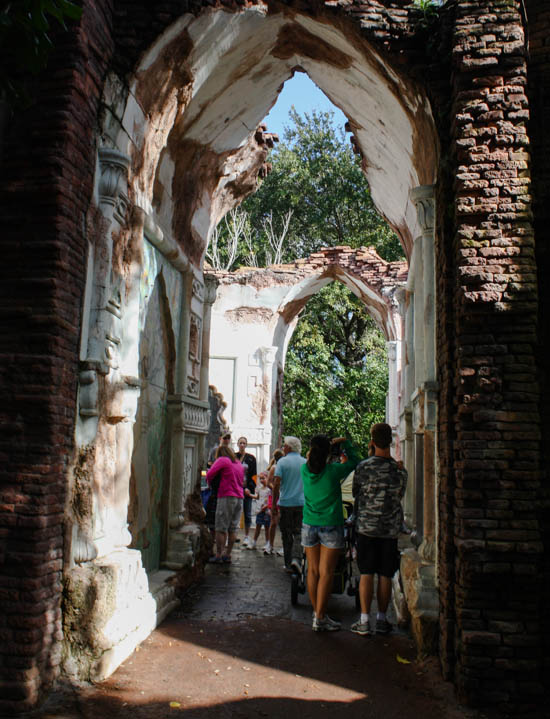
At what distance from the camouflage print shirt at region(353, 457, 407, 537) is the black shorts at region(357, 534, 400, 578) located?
7cm

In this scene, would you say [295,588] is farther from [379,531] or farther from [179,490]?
[179,490]

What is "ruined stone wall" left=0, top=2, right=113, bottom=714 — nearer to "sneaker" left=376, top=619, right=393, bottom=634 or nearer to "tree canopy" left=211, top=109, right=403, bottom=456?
"sneaker" left=376, top=619, right=393, bottom=634

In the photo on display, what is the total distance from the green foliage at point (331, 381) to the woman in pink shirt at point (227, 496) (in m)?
13.1

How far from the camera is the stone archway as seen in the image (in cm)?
425

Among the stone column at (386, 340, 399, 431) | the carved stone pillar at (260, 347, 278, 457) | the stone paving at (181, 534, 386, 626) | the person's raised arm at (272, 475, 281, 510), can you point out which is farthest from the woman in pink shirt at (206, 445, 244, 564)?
the stone column at (386, 340, 399, 431)

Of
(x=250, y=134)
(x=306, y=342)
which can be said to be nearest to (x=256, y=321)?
(x=306, y=342)

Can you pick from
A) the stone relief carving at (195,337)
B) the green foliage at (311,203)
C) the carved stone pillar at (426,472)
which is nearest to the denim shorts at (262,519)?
the stone relief carving at (195,337)

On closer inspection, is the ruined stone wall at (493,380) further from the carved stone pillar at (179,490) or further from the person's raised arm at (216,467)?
the person's raised arm at (216,467)

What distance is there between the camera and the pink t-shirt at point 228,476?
852cm

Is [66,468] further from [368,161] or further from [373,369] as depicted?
[373,369]

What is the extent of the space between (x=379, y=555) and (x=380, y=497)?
19.9 inches

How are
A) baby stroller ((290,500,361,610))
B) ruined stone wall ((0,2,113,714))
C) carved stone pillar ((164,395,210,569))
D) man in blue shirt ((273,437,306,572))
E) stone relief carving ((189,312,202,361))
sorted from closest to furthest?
ruined stone wall ((0,2,113,714)) < baby stroller ((290,500,361,610)) < carved stone pillar ((164,395,210,569)) < man in blue shirt ((273,437,306,572)) < stone relief carving ((189,312,202,361))

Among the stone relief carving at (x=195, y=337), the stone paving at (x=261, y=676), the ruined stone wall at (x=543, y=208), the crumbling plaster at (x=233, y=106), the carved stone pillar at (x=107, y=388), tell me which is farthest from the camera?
the stone relief carving at (x=195, y=337)

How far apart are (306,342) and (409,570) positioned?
17339mm
